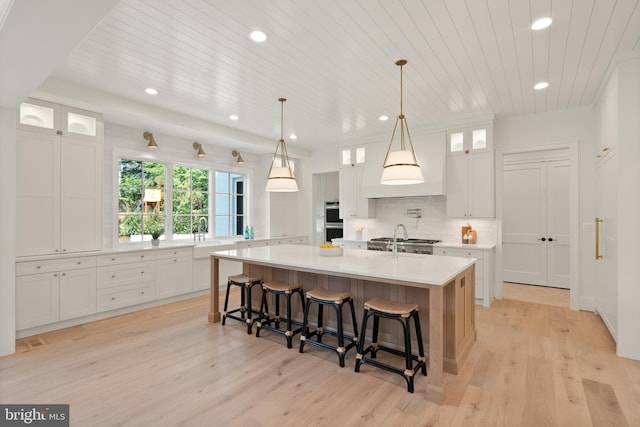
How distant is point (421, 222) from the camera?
5785 mm

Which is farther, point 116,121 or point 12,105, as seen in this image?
point 116,121

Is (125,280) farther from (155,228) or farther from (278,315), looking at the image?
(278,315)

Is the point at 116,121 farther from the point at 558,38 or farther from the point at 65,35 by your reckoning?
the point at 558,38

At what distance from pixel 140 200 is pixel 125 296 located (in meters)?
1.51

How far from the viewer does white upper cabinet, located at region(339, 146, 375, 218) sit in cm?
614

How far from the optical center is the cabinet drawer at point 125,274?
13.4 ft

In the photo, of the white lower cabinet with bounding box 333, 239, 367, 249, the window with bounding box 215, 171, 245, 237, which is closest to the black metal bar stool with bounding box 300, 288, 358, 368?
the white lower cabinet with bounding box 333, 239, 367, 249

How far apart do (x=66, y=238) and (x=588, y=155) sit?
22.3ft

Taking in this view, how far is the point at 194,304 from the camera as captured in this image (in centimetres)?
480

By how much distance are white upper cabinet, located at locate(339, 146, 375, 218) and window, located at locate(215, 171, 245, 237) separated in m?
2.08

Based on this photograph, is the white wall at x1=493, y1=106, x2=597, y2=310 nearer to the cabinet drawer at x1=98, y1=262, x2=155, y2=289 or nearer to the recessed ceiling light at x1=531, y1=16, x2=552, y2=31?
the recessed ceiling light at x1=531, y1=16, x2=552, y2=31

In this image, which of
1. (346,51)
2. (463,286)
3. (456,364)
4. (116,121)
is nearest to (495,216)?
(463,286)

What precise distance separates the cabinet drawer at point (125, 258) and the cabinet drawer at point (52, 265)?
10 cm

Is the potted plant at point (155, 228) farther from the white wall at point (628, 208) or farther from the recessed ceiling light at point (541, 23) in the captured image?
the white wall at point (628, 208)
